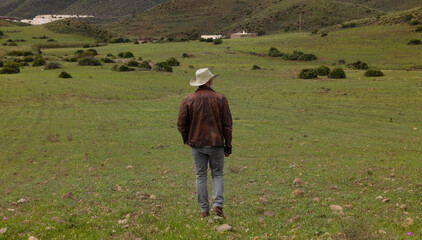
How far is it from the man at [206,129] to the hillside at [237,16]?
397ft

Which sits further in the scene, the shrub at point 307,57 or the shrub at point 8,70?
the shrub at point 307,57

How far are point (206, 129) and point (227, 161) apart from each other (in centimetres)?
667

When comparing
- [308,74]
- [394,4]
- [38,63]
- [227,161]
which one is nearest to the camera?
[227,161]

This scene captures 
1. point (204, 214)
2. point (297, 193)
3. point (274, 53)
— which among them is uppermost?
point (204, 214)

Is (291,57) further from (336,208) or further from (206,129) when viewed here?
(206,129)

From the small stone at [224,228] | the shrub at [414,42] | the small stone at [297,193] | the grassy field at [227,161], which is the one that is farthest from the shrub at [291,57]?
the small stone at [224,228]

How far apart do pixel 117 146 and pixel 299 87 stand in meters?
24.0

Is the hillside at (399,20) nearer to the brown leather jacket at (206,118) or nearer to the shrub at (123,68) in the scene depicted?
the shrub at (123,68)

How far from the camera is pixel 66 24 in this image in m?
124

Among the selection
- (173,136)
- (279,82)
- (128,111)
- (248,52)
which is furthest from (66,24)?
(173,136)

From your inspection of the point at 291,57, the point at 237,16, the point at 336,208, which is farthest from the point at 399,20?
the point at 237,16

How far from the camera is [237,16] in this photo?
170 meters

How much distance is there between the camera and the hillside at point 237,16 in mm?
128875

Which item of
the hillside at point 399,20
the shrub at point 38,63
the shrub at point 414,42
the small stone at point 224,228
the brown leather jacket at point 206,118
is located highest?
the hillside at point 399,20
